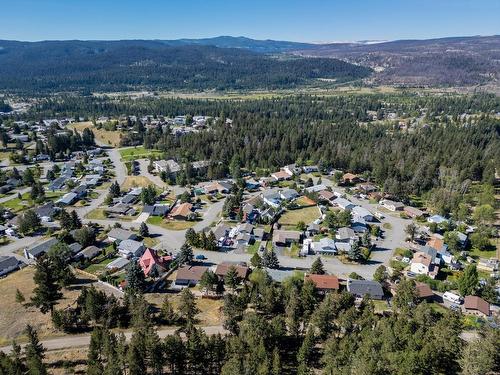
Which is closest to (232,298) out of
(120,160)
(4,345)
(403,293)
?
(403,293)

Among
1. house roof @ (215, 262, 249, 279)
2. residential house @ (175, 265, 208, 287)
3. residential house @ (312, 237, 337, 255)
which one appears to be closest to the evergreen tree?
residential house @ (312, 237, 337, 255)

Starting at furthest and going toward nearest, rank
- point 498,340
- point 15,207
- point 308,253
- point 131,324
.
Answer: point 15,207
point 308,253
point 131,324
point 498,340

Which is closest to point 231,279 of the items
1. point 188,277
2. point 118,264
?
point 188,277

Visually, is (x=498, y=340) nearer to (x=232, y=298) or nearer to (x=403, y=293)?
(x=403, y=293)

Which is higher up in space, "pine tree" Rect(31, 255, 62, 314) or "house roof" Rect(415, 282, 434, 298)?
"pine tree" Rect(31, 255, 62, 314)

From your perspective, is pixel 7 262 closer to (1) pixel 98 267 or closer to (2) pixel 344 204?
(1) pixel 98 267

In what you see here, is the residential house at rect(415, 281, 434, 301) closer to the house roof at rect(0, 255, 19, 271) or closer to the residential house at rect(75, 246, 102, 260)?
the residential house at rect(75, 246, 102, 260)

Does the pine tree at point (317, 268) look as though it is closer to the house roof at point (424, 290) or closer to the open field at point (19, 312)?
the house roof at point (424, 290)
